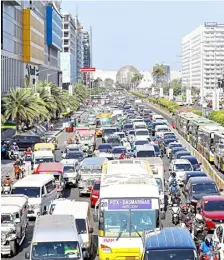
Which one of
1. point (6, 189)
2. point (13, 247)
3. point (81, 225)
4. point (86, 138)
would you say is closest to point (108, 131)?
point (86, 138)

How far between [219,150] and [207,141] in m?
4.68

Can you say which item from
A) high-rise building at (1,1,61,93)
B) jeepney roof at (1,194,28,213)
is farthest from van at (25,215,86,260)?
high-rise building at (1,1,61,93)

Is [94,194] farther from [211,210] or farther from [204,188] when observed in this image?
[211,210]

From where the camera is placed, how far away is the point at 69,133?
7462 cm

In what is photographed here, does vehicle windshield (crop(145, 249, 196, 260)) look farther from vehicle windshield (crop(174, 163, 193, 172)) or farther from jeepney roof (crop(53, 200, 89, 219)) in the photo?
vehicle windshield (crop(174, 163, 193, 172))

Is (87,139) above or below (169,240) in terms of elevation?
below

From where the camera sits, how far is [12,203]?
22281 mm

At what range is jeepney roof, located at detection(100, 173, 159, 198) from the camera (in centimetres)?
1839

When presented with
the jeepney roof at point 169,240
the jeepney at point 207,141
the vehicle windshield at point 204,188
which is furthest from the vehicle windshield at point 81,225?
the jeepney at point 207,141

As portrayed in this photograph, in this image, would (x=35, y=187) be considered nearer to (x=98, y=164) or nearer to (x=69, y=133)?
(x=98, y=164)

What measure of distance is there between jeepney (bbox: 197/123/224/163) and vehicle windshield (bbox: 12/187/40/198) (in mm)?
20830

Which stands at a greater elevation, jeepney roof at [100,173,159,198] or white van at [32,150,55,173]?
jeepney roof at [100,173,159,198]

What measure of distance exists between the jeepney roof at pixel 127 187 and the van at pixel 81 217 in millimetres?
1341

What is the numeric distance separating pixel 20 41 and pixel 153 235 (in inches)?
3219
